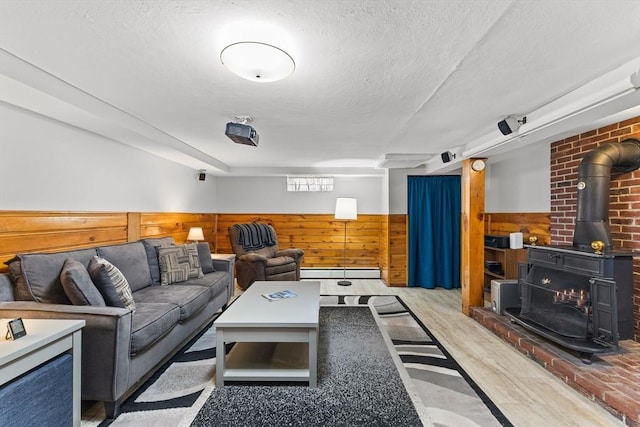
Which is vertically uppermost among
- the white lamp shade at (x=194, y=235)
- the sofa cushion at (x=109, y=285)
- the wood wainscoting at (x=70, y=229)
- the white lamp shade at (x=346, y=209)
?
the white lamp shade at (x=346, y=209)

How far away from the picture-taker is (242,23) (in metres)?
1.43

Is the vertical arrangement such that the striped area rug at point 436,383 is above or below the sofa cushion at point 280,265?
below

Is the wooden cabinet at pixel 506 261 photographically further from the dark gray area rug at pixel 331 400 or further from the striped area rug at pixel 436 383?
the dark gray area rug at pixel 331 400

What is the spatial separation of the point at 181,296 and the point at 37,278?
1021 millimetres

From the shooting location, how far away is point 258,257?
15.3 ft

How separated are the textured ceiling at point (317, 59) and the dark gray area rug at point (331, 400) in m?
2.03

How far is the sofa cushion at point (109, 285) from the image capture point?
222 centimetres

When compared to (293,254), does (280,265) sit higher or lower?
lower

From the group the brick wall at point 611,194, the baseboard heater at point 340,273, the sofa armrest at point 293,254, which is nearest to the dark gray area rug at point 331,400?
the brick wall at point 611,194

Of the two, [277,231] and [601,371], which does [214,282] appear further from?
[601,371]

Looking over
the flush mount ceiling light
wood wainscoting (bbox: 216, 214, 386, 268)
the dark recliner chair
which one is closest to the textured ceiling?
the flush mount ceiling light

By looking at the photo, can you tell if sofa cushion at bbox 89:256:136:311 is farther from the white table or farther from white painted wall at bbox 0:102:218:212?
white painted wall at bbox 0:102:218:212

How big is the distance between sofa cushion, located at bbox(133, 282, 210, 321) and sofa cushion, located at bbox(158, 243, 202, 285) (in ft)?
0.45

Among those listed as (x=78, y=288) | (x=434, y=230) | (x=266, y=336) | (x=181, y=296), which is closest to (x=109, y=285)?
(x=78, y=288)
